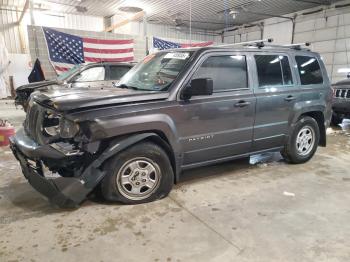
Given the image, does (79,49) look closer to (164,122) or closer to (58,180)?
(164,122)

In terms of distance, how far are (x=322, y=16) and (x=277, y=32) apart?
304cm

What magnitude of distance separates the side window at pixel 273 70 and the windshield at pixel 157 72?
40.8 inches

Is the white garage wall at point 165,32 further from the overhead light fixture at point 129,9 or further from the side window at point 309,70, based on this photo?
the side window at point 309,70

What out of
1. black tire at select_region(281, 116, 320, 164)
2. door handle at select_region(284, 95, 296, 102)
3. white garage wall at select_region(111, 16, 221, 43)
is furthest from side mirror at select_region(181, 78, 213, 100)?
white garage wall at select_region(111, 16, 221, 43)

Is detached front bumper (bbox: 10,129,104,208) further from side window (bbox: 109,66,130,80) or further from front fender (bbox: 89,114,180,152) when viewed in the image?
side window (bbox: 109,66,130,80)

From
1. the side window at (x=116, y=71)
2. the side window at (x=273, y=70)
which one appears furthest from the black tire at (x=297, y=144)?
the side window at (x=116, y=71)

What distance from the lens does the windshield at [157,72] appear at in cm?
329

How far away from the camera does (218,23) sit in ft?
61.0

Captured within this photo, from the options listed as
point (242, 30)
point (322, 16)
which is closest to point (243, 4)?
point (322, 16)

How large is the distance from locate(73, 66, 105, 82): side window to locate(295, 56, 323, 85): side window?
4679mm

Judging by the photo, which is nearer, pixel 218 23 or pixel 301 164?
pixel 301 164

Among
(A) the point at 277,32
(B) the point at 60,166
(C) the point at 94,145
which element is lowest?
(B) the point at 60,166

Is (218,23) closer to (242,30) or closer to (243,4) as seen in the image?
(242,30)

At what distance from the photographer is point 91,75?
7.17 m
